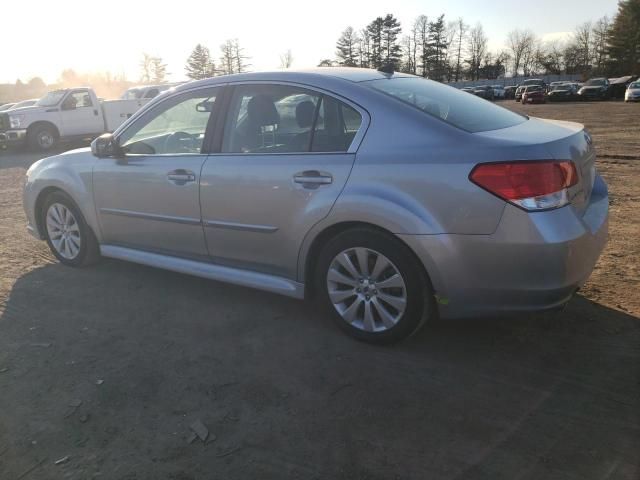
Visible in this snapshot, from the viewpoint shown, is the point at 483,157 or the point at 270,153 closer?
the point at 483,157

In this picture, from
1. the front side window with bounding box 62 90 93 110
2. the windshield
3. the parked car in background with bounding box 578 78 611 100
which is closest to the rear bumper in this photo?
the front side window with bounding box 62 90 93 110

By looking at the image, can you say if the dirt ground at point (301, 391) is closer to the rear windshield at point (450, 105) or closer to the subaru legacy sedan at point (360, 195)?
the subaru legacy sedan at point (360, 195)

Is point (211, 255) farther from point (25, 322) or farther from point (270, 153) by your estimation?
point (25, 322)

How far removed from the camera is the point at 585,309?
3730mm

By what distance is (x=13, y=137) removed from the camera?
16844 mm

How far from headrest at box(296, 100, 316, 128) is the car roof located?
0.17 metres

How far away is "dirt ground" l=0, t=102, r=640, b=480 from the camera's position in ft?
7.88

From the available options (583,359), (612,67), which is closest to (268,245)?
(583,359)

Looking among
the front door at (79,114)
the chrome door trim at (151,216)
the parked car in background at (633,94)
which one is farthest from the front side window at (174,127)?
the parked car in background at (633,94)

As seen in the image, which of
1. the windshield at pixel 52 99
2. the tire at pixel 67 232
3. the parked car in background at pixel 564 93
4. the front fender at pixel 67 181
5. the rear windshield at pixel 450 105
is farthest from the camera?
the parked car in background at pixel 564 93

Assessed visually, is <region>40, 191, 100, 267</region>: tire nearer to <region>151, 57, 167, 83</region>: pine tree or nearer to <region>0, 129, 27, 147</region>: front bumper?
<region>0, 129, 27, 147</region>: front bumper

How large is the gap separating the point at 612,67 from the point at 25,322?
81792 mm

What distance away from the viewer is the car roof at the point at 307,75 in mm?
3586

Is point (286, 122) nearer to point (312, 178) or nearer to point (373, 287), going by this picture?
point (312, 178)
